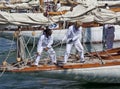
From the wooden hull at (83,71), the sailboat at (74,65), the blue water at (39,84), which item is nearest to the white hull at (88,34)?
the blue water at (39,84)

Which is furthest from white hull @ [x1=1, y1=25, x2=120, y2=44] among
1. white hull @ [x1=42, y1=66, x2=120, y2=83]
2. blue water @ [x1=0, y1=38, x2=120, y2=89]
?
white hull @ [x1=42, y1=66, x2=120, y2=83]

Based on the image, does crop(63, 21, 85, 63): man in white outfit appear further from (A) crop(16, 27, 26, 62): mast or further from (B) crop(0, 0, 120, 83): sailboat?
(A) crop(16, 27, 26, 62): mast

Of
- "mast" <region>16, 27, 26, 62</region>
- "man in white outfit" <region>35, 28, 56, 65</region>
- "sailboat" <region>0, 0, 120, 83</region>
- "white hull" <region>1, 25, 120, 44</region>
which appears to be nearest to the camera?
"sailboat" <region>0, 0, 120, 83</region>

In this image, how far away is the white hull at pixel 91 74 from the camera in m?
18.9

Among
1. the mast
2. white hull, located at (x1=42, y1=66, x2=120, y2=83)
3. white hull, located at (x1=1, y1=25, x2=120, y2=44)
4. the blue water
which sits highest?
the mast

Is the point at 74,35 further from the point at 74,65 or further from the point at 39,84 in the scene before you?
the point at 39,84

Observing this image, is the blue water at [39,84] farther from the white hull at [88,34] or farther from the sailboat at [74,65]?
the white hull at [88,34]

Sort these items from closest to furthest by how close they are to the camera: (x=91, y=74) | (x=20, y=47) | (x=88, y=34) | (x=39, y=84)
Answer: (x=91, y=74), (x=20, y=47), (x=39, y=84), (x=88, y=34)

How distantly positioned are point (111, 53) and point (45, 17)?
3788mm

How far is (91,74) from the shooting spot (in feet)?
62.5

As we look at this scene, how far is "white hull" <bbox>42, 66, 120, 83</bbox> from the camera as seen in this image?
61.9 feet

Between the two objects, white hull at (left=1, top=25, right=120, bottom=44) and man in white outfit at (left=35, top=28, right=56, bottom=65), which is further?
white hull at (left=1, top=25, right=120, bottom=44)

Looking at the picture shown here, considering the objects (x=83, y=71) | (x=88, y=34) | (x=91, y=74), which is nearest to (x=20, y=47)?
(x=83, y=71)

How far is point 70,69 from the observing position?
18.8 metres
